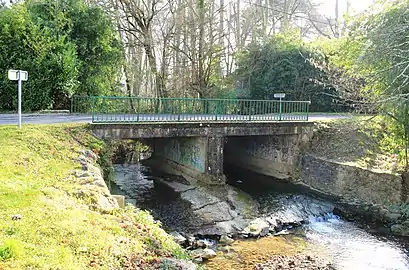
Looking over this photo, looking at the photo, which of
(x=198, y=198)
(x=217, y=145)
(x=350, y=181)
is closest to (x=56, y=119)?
(x=198, y=198)

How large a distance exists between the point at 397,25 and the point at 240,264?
7498 millimetres

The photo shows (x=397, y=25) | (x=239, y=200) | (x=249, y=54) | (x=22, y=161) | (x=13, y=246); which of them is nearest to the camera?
(x=13, y=246)

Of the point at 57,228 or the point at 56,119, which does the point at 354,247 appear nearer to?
the point at 57,228

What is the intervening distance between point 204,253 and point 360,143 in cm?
1127

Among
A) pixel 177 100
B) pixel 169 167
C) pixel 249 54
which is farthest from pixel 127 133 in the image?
pixel 249 54

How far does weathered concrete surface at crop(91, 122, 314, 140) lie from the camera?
14147 mm

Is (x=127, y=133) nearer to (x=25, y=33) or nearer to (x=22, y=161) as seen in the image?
(x=22, y=161)

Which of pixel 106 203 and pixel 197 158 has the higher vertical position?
pixel 106 203

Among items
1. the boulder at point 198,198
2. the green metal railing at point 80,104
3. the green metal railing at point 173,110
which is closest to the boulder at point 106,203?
the boulder at point 198,198

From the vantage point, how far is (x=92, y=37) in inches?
761

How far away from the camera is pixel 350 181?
15.7m

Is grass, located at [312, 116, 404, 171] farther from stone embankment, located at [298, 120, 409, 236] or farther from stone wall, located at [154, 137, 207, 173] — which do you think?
stone wall, located at [154, 137, 207, 173]

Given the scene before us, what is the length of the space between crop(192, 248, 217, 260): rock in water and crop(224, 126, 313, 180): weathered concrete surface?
31.0ft

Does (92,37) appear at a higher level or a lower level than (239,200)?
higher
